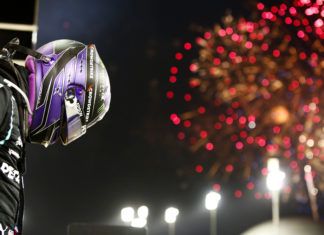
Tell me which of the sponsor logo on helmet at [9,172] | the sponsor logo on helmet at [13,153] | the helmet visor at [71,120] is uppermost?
the helmet visor at [71,120]

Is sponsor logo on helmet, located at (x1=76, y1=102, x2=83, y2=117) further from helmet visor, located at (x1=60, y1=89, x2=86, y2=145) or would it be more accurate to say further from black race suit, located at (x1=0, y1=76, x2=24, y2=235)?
black race suit, located at (x1=0, y1=76, x2=24, y2=235)

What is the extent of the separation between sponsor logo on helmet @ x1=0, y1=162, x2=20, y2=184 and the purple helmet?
1.07 ft

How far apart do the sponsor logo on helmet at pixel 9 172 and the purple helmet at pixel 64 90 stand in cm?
33

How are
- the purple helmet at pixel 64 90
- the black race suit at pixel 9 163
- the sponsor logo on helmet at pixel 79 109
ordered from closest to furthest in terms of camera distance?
the black race suit at pixel 9 163 → the purple helmet at pixel 64 90 → the sponsor logo on helmet at pixel 79 109

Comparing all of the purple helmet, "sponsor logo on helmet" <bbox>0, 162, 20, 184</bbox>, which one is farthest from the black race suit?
the purple helmet

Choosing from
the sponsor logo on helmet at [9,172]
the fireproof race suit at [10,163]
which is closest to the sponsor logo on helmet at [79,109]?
the fireproof race suit at [10,163]

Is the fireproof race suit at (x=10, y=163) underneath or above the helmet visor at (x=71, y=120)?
underneath

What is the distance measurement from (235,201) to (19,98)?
215 feet

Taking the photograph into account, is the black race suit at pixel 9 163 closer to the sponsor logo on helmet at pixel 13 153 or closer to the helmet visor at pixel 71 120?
the sponsor logo on helmet at pixel 13 153

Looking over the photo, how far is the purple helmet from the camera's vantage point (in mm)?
2699

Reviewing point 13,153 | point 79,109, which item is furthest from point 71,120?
point 13,153

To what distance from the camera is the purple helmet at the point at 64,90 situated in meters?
2.70

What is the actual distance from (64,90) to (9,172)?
1.60 feet

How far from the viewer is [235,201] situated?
66.9m
